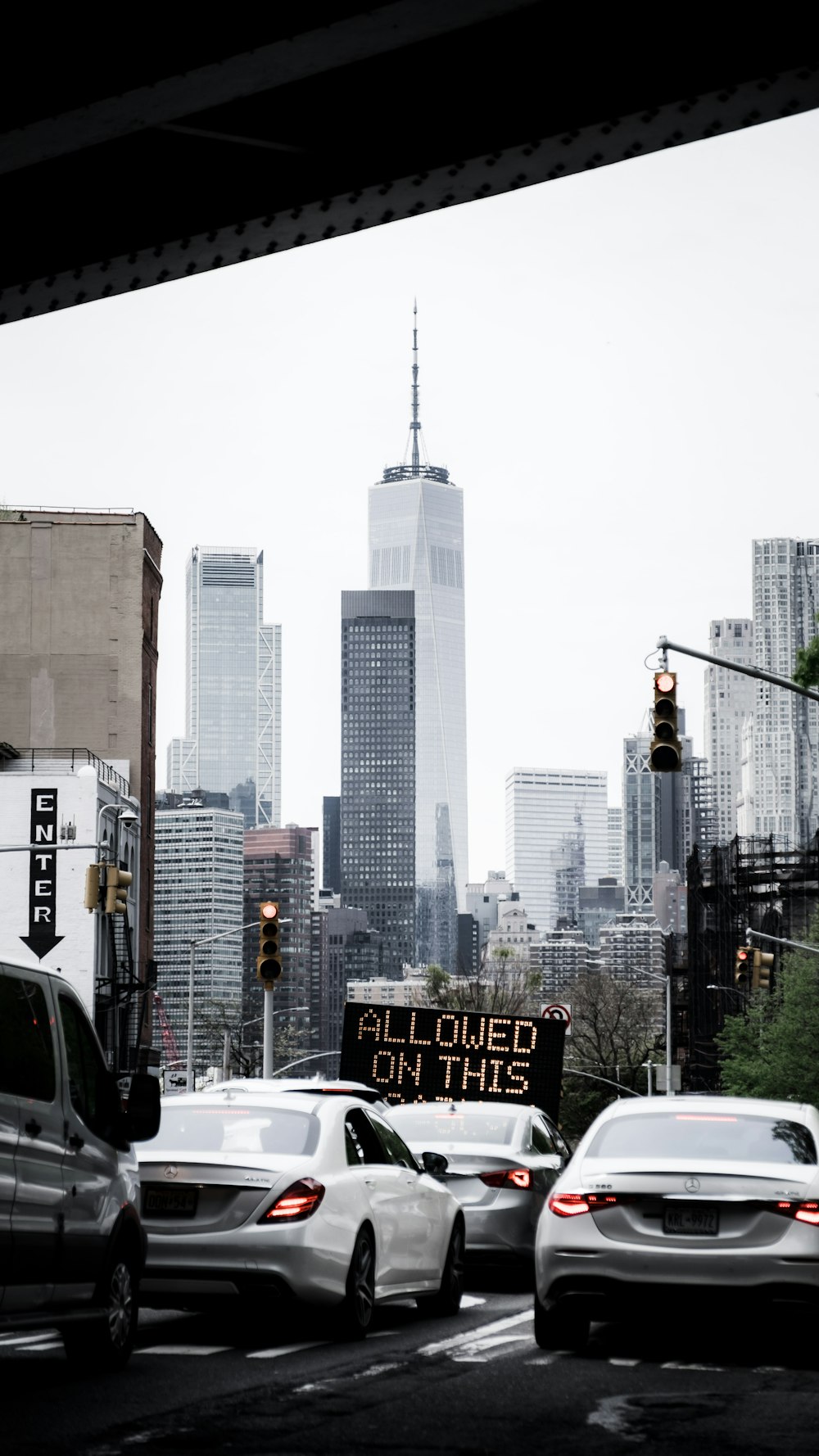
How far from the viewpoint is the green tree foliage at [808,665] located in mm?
27078

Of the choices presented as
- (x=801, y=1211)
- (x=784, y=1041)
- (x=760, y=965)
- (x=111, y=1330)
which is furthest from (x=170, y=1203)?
(x=784, y=1041)

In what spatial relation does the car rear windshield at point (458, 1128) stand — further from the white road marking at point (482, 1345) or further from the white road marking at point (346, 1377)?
the white road marking at point (346, 1377)

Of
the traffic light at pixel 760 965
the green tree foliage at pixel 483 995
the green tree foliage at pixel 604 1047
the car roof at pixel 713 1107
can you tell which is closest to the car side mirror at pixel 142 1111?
the car roof at pixel 713 1107

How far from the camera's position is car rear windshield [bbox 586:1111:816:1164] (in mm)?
11516

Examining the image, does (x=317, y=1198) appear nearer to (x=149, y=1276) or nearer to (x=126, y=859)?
(x=149, y=1276)

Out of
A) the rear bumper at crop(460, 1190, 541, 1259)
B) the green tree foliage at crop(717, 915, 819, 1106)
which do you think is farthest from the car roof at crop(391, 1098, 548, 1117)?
the green tree foliage at crop(717, 915, 819, 1106)

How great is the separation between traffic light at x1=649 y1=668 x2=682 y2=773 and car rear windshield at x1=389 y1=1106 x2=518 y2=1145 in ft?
17.5

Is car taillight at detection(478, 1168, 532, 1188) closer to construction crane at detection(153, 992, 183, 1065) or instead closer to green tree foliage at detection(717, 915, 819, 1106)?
green tree foliage at detection(717, 915, 819, 1106)

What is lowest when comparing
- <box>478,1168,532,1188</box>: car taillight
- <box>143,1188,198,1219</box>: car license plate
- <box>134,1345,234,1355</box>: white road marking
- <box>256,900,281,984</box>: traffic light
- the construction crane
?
the construction crane

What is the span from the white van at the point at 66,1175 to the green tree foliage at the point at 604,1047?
90837mm

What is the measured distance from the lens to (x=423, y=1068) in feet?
93.4

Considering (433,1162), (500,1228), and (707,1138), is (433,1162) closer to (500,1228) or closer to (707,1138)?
(500,1228)

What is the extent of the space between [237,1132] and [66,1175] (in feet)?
9.10

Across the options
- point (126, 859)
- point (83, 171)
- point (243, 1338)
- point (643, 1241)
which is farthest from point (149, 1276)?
point (126, 859)
